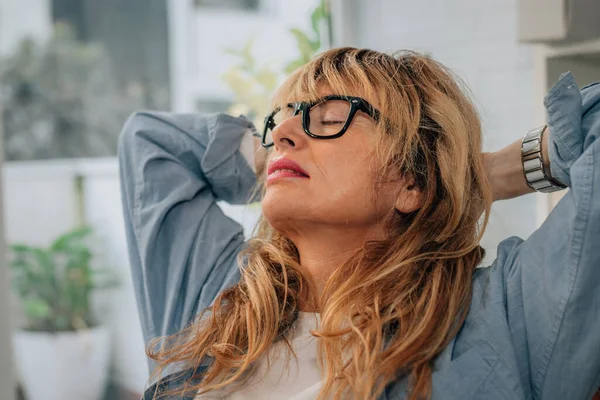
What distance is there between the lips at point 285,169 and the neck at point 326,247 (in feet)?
0.30

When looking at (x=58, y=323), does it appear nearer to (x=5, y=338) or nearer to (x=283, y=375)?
(x=5, y=338)

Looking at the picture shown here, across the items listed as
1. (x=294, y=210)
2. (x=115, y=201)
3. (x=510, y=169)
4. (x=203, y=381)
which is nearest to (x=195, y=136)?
(x=294, y=210)

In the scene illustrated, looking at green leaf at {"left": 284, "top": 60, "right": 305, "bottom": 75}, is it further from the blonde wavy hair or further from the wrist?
the wrist

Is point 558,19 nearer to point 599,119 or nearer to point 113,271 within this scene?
point 599,119

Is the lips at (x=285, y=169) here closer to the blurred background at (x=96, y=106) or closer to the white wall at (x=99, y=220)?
the blurred background at (x=96, y=106)

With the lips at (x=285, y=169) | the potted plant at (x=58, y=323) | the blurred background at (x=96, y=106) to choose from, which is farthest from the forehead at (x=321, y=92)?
the potted plant at (x=58, y=323)

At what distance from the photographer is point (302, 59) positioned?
2193mm

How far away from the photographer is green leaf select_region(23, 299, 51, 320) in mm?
2412

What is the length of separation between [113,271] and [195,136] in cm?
131

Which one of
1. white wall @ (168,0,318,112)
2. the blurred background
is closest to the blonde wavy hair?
the blurred background

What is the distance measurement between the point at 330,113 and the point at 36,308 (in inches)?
67.7

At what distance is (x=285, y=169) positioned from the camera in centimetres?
113

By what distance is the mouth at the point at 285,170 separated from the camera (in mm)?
1107

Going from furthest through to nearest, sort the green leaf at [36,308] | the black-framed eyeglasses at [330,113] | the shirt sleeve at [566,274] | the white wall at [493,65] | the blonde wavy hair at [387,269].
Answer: the green leaf at [36,308]
the white wall at [493,65]
the black-framed eyeglasses at [330,113]
the blonde wavy hair at [387,269]
the shirt sleeve at [566,274]
